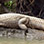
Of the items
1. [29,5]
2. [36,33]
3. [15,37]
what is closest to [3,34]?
[15,37]

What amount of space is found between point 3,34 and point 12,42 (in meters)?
0.97

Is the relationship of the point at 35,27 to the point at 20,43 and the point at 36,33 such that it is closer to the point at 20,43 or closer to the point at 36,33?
the point at 36,33

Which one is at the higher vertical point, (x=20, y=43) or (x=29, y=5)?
(x=20, y=43)

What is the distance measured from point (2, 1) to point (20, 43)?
5.38m

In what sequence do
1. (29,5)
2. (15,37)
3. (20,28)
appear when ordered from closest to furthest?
1. (15,37)
2. (20,28)
3. (29,5)

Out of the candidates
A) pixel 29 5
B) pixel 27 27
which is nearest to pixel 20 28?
pixel 27 27

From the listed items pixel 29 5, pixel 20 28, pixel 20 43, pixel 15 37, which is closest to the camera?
pixel 20 43

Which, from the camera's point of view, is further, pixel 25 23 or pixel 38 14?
pixel 38 14

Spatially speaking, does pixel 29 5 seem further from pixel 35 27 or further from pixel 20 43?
pixel 20 43

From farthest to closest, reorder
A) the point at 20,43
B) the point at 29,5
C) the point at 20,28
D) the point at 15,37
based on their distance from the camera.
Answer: the point at 29,5 → the point at 20,28 → the point at 15,37 → the point at 20,43

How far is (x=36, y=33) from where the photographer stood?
202 inches

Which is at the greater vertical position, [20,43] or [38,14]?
[20,43]

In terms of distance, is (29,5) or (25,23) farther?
(29,5)

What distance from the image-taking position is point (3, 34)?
5176 millimetres
